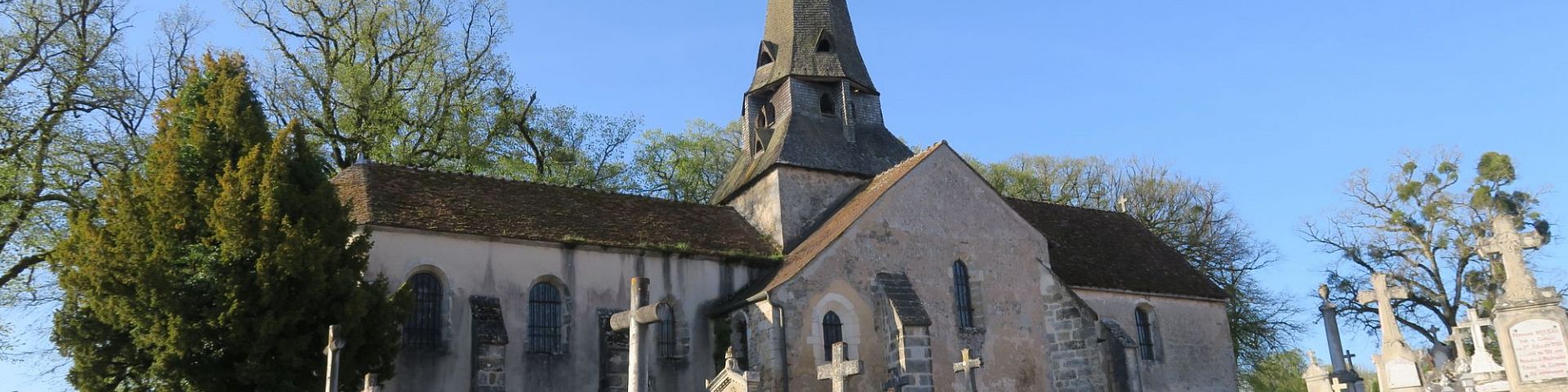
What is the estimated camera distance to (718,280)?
2278 centimetres

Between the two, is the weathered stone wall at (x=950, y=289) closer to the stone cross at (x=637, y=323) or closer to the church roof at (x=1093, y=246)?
the church roof at (x=1093, y=246)

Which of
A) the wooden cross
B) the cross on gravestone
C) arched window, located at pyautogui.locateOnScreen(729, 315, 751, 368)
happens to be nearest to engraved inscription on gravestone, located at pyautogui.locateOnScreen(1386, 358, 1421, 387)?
the wooden cross

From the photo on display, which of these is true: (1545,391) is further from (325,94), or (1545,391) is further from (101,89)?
(325,94)

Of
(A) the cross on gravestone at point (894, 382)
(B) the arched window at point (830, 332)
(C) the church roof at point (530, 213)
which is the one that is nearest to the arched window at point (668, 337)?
(C) the church roof at point (530, 213)

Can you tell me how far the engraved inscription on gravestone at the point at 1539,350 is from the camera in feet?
45.2

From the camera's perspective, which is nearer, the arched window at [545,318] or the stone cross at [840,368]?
the stone cross at [840,368]

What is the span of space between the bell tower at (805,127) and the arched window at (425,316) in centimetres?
829

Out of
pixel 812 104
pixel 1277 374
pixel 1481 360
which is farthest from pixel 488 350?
pixel 1277 374

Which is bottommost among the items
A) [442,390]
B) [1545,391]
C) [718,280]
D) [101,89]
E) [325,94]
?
[1545,391]

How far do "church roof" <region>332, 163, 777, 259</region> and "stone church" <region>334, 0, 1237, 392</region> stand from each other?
0.06 metres

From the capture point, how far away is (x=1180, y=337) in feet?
92.2

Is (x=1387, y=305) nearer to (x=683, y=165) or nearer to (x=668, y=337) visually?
(x=668, y=337)

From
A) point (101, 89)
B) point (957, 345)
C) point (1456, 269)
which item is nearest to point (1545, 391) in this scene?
point (957, 345)

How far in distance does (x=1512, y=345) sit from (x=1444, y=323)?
65.5 feet
